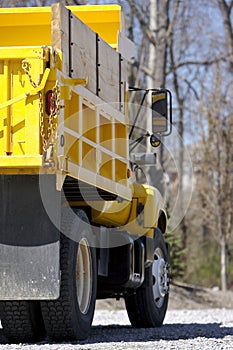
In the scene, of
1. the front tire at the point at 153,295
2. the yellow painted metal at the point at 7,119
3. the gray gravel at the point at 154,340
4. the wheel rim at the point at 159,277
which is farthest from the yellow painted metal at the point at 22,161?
the wheel rim at the point at 159,277

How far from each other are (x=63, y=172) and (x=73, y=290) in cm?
127

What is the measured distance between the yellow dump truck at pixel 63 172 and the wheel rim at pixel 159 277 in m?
0.84

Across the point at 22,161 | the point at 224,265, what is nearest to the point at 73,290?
the point at 22,161

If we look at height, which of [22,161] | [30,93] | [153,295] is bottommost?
[153,295]

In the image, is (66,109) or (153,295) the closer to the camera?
(66,109)

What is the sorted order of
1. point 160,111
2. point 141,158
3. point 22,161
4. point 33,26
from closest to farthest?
point 22,161 → point 33,26 → point 160,111 → point 141,158

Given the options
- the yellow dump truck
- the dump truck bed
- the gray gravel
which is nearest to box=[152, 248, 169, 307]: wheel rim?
the gray gravel

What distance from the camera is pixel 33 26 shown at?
36.0 ft

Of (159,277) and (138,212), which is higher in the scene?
(138,212)

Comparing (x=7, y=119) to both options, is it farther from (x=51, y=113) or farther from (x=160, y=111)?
(x=160, y=111)

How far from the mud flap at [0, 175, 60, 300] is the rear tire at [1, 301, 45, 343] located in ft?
2.57

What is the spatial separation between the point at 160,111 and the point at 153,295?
7.72ft

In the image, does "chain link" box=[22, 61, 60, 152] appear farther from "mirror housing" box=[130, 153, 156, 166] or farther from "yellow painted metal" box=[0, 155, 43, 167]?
"mirror housing" box=[130, 153, 156, 166]

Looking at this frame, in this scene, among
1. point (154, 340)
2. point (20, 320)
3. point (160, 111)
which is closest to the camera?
point (20, 320)
